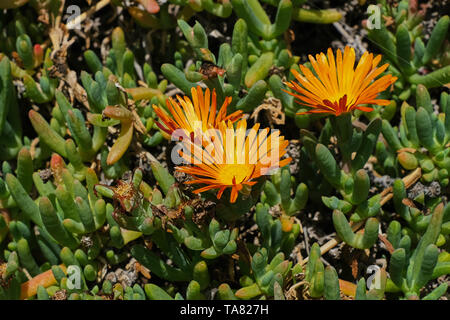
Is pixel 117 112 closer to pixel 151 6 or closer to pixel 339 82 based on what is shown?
pixel 151 6

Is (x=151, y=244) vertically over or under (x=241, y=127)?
under

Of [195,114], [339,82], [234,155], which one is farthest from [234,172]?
[339,82]

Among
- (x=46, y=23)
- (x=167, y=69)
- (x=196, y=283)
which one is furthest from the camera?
(x=46, y=23)

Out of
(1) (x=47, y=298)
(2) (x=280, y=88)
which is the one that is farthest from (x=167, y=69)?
(1) (x=47, y=298)

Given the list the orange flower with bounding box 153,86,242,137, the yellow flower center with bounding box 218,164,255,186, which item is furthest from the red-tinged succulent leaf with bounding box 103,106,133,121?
the yellow flower center with bounding box 218,164,255,186

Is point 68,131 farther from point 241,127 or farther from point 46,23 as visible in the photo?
point 241,127

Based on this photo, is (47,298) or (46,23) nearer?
(47,298)

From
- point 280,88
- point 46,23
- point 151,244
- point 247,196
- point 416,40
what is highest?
point 46,23
